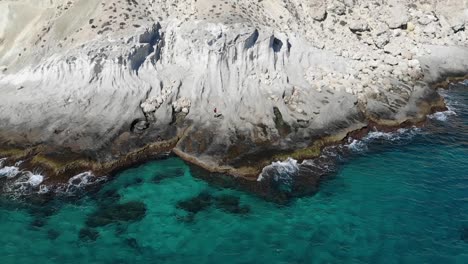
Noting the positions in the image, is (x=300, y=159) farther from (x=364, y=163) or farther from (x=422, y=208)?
(x=422, y=208)

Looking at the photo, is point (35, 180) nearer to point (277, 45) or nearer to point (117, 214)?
point (117, 214)

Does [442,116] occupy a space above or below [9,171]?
above

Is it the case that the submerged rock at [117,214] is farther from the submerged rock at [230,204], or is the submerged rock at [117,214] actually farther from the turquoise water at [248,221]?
the submerged rock at [230,204]

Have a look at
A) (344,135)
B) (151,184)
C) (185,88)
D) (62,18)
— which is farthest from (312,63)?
(62,18)

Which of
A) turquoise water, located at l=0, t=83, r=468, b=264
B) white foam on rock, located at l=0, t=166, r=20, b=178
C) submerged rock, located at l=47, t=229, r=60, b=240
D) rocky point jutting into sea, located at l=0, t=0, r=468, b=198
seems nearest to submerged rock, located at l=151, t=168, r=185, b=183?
turquoise water, located at l=0, t=83, r=468, b=264

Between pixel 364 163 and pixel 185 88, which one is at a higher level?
pixel 185 88

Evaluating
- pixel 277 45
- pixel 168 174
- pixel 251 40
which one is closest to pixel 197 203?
pixel 168 174
